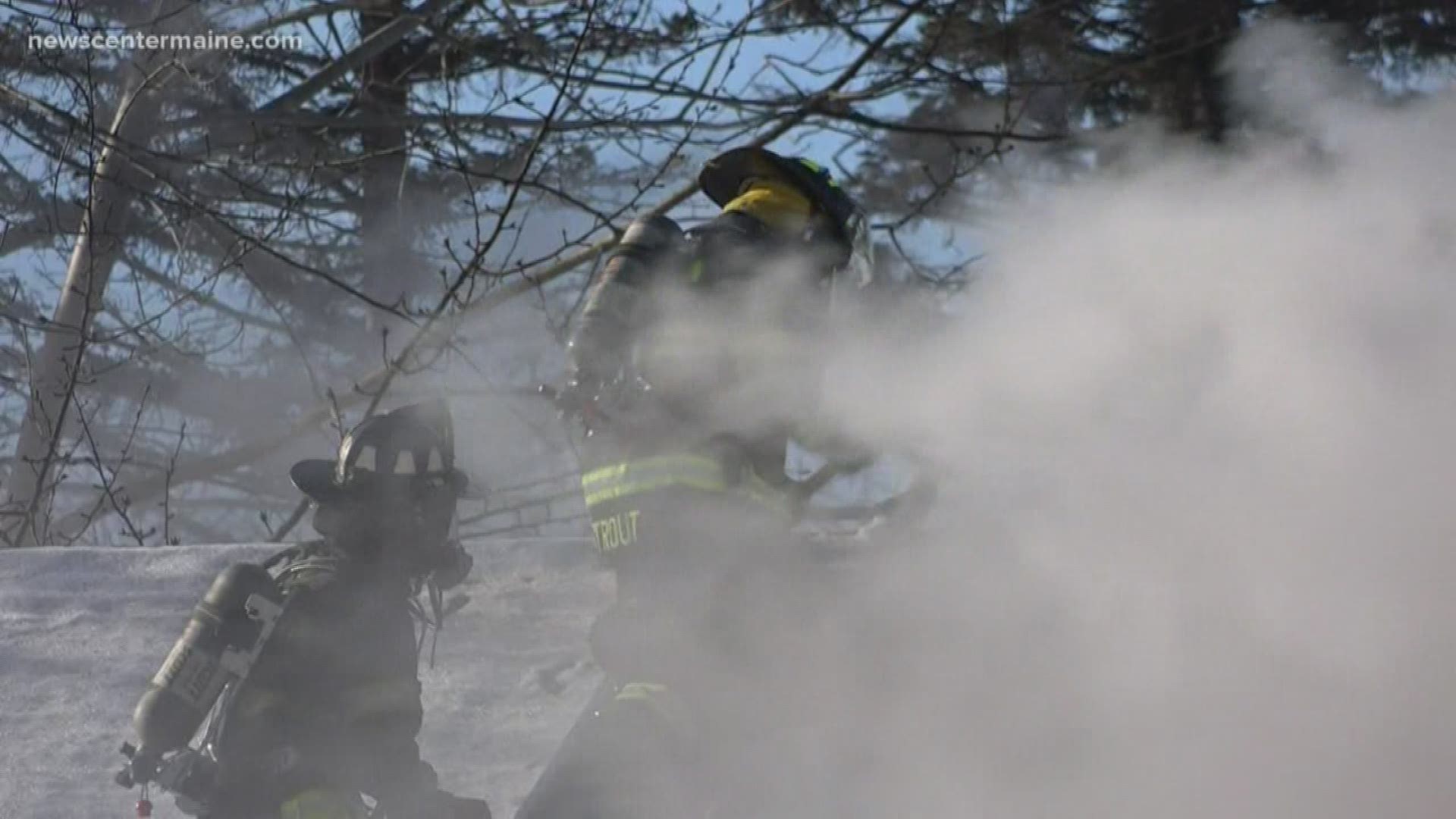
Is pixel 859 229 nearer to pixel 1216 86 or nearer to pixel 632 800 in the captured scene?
pixel 632 800

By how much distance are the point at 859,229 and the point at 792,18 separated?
22.2ft

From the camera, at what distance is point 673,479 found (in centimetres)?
430

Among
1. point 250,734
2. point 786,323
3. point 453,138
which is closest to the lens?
point 250,734

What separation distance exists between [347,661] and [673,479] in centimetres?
89

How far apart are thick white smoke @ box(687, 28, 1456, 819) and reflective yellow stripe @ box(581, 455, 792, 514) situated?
522 millimetres

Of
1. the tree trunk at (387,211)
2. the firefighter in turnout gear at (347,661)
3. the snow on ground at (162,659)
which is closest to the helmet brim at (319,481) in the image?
the firefighter in turnout gear at (347,661)

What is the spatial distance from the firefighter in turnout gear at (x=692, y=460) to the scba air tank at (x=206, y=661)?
79 cm

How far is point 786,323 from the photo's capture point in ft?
15.4

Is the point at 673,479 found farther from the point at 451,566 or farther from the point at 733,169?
the point at 733,169

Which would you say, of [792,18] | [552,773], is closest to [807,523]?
[552,773]

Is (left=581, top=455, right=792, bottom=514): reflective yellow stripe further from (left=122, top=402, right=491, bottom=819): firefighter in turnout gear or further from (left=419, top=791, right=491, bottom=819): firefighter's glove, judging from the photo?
(left=419, top=791, right=491, bottom=819): firefighter's glove

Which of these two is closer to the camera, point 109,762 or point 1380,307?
point 1380,307

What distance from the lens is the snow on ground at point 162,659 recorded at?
484 centimetres

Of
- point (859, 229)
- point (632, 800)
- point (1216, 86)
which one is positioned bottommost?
point (632, 800)
